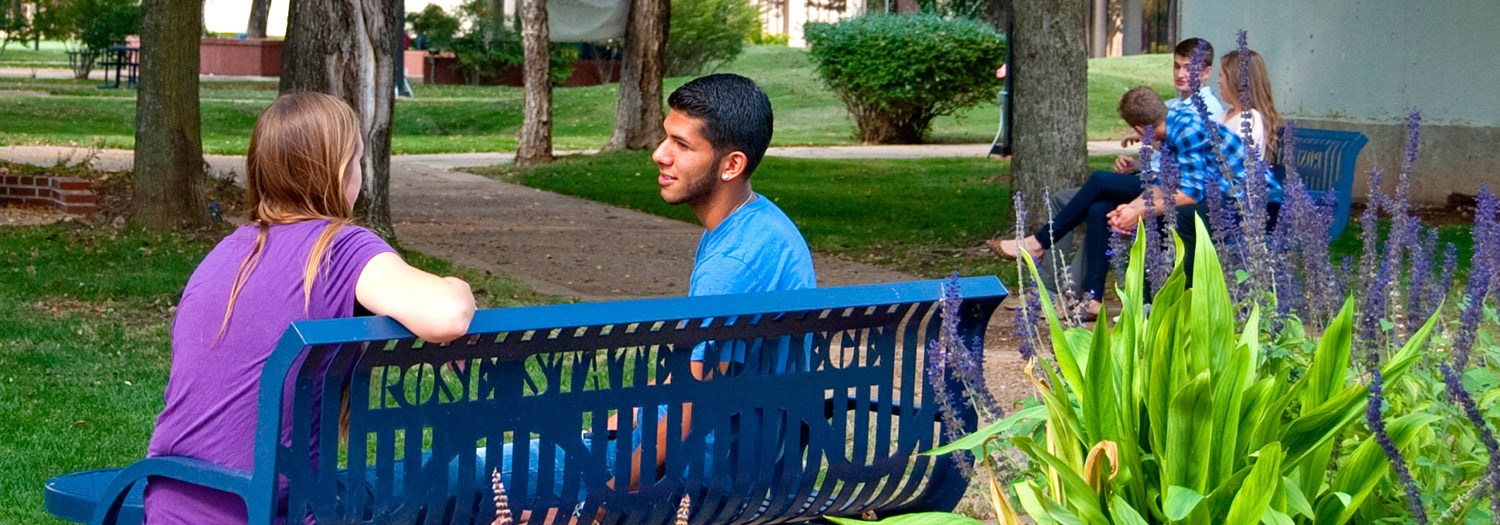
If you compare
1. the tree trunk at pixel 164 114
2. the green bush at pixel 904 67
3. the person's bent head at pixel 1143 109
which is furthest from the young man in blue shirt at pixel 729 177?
the green bush at pixel 904 67

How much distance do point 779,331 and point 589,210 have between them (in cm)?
1077

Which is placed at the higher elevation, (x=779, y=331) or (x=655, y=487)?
(x=779, y=331)

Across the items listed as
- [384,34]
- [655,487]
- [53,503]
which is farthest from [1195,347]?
[384,34]

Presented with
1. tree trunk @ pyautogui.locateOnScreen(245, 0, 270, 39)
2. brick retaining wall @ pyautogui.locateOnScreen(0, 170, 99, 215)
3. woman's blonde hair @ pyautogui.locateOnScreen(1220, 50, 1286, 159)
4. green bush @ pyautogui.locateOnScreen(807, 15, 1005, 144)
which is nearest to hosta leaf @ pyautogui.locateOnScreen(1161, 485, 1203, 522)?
woman's blonde hair @ pyautogui.locateOnScreen(1220, 50, 1286, 159)

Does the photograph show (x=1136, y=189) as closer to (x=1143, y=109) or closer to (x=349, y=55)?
(x=1143, y=109)

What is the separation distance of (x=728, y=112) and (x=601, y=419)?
31.3 inches

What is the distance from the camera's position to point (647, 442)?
3.00m

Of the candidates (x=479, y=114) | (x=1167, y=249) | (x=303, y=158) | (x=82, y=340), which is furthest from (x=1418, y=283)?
(x=479, y=114)

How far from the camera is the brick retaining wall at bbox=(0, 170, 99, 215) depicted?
1181cm

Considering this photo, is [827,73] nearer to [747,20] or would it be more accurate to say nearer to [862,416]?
[747,20]

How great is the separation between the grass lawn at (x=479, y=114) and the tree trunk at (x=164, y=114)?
8936mm

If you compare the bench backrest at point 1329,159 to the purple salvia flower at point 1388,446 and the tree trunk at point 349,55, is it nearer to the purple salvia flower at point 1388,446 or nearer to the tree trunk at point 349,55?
the tree trunk at point 349,55

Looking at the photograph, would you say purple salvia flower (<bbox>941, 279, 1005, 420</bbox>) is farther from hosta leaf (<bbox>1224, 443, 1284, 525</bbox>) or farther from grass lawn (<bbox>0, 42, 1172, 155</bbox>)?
grass lawn (<bbox>0, 42, 1172, 155</bbox>)

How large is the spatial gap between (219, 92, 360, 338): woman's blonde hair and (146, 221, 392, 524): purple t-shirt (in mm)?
16
